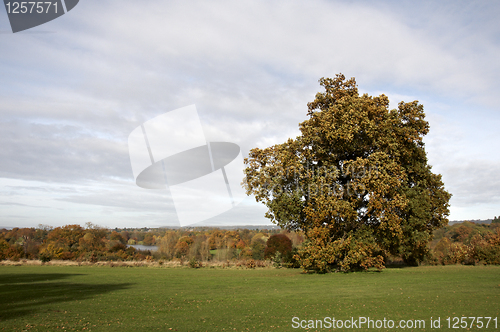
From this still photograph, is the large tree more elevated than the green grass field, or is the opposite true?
the large tree

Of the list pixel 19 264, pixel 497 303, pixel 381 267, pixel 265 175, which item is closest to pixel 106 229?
pixel 19 264

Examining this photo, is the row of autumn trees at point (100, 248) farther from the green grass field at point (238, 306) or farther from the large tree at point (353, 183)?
the green grass field at point (238, 306)

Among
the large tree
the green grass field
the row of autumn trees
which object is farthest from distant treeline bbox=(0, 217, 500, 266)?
the green grass field

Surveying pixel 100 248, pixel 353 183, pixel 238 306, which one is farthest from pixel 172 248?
pixel 238 306

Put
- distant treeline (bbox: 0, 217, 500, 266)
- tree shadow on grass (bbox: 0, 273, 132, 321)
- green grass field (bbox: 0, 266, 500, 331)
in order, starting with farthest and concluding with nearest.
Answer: distant treeline (bbox: 0, 217, 500, 266) → tree shadow on grass (bbox: 0, 273, 132, 321) → green grass field (bbox: 0, 266, 500, 331)

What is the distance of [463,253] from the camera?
28.9 m

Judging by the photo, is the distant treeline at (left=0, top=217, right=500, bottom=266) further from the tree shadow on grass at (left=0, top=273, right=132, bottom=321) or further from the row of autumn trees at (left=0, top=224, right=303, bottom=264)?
the tree shadow on grass at (left=0, top=273, right=132, bottom=321)

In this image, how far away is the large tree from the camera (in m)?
22.4

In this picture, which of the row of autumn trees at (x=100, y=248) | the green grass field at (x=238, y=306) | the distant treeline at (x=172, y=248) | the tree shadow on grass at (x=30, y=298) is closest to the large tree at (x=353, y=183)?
the distant treeline at (x=172, y=248)

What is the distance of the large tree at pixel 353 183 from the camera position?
22.4 meters

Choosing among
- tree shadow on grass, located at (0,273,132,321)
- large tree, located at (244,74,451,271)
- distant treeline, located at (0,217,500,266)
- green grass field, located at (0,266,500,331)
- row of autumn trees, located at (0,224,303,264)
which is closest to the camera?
green grass field, located at (0,266,500,331)

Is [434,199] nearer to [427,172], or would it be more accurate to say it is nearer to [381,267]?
[427,172]

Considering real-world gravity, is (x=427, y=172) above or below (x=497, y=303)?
above

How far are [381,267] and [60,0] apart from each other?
80.7ft
